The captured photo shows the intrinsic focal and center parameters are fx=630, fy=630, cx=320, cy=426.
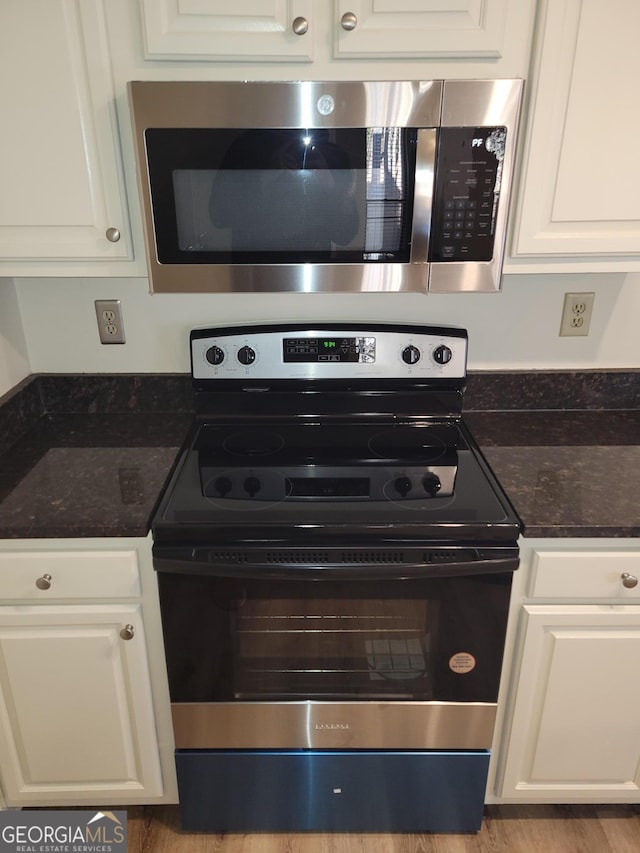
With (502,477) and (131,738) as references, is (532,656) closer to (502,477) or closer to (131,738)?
(502,477)

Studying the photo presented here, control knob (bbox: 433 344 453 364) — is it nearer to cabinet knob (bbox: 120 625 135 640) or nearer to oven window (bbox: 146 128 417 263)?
oven window (bbox: 146 128 417 263)

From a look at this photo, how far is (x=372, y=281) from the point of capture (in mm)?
1341

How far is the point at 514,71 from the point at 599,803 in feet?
5.71

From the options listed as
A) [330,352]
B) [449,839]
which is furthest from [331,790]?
[330,352]

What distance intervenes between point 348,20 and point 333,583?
108 centimetres

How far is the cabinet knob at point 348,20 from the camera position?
1.17 m

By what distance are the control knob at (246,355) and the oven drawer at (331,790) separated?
0.94 metres

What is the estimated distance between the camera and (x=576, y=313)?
171cm

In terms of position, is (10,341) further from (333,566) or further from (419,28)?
(419,28)

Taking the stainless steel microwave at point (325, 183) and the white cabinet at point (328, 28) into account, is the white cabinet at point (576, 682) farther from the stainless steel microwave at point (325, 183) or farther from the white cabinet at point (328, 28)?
the white cabinet at point (328, 28)

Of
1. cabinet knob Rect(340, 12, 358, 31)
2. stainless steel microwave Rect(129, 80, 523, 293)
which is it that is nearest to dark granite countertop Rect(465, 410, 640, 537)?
stainless steel microwave Rect(129, 80, 523, 293)

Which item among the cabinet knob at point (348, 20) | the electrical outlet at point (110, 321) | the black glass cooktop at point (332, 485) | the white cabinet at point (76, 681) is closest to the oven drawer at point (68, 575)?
the white cabinet at point (76, 681)

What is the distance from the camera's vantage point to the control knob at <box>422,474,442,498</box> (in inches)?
53.4

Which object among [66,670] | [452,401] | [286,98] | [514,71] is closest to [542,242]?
[514,71]
